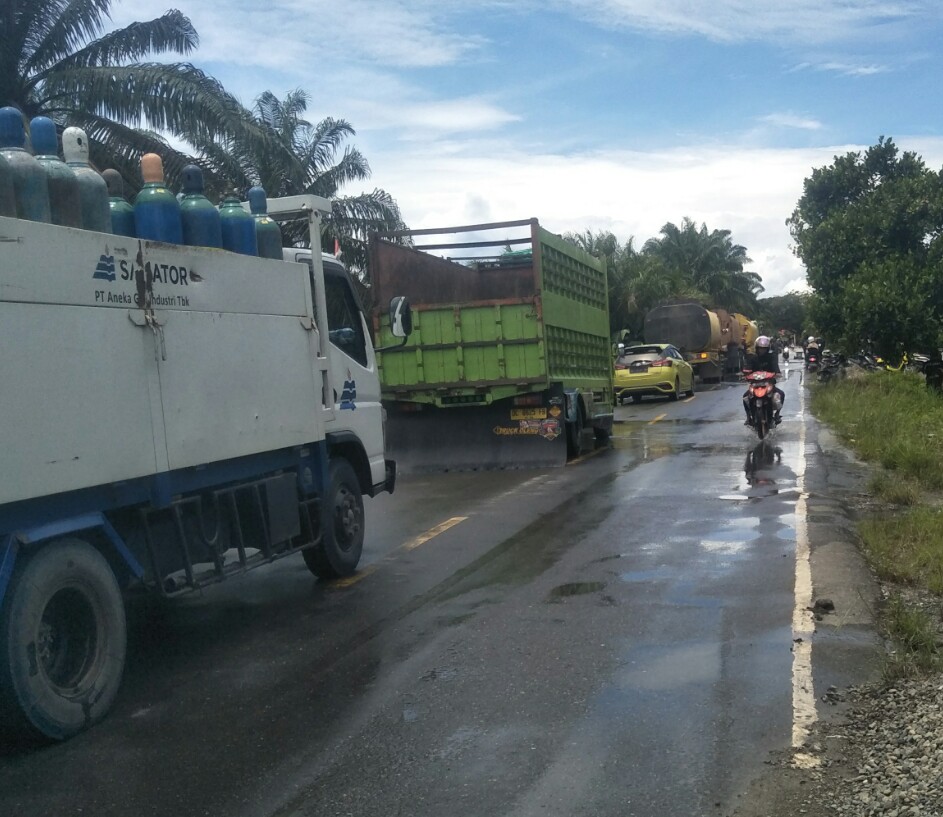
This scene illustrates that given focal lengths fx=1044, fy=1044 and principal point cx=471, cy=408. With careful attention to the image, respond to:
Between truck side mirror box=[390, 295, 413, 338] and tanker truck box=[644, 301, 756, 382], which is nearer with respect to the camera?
truck side mirror box=[390, 295, 413, 338]

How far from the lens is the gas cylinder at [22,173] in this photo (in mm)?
4723

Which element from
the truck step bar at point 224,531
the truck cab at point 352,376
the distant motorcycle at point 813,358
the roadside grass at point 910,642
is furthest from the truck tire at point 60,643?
the distant motorcycle at point 813,358

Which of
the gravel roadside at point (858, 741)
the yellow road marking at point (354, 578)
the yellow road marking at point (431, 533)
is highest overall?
the yellow road marking at point (431, 533)

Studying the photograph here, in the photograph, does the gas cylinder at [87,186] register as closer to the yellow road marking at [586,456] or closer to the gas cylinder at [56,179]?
the gas cylinder at [56,179]

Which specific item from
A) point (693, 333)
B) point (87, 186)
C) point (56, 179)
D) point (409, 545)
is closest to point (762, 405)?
point (409, 545)

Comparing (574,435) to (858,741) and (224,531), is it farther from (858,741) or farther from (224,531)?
(858,741)

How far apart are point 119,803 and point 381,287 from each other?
11.0 m

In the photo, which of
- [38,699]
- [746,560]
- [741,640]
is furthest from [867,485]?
[38,699]

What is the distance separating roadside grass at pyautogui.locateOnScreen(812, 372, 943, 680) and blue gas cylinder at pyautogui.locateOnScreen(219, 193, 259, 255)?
4330 mm

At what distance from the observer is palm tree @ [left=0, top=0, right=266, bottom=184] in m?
16.9

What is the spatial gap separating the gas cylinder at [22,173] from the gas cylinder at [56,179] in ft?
0.23

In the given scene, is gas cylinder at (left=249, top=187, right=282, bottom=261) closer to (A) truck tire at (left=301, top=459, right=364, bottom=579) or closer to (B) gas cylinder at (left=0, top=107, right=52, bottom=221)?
(A) truck tire at (left=301, top=459, right=364, bottom=579)

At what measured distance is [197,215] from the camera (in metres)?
5.97

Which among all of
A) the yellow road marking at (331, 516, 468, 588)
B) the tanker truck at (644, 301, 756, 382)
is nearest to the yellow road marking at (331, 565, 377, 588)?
the yellow road marking at (331, 516, 468, 588)
